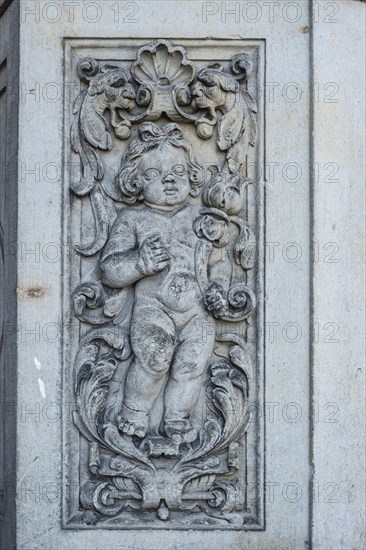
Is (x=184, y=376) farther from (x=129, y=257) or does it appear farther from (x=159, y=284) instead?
(x=129, y=257)

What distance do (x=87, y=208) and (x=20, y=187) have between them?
40 centimetres

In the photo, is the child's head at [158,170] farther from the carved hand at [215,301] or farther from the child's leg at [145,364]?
the child's leg at [145,364]

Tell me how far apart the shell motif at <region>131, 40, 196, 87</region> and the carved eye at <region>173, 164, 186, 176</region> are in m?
0.47

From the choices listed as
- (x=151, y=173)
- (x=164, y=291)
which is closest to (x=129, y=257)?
(x=164, y=291)

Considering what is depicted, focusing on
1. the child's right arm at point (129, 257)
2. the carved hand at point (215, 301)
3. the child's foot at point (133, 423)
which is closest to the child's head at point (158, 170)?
the child's right arm at point (129, 257)

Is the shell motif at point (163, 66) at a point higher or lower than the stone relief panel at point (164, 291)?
higher

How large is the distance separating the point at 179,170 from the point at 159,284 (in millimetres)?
661

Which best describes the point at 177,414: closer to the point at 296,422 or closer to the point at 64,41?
the point at 296,422

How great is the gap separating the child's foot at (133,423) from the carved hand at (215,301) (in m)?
0.71

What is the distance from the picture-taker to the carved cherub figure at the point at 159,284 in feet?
26.5

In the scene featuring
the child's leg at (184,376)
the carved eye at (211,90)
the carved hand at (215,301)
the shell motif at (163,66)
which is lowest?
the child's leg at (184,376)

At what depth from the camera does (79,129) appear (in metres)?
8.23

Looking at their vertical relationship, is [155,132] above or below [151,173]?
above

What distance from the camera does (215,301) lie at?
26.6 feet
